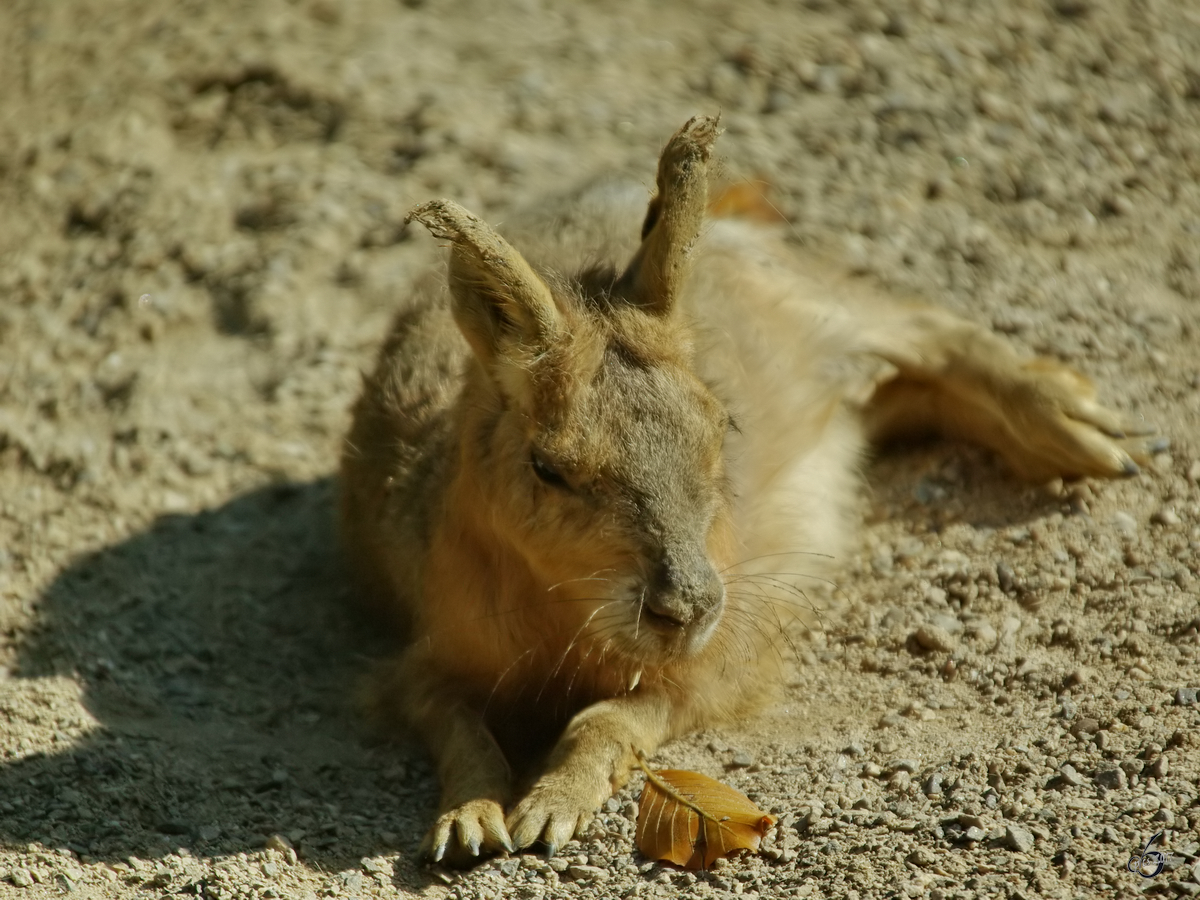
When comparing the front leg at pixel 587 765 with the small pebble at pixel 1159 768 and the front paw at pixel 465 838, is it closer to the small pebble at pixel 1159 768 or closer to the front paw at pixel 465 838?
the front paw at pixel 465 838

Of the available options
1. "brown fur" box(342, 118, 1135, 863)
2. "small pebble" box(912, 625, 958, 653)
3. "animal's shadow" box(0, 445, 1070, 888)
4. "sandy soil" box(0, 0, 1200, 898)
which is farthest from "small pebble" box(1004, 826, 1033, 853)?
"animal's shadow" box(0, 445, 1070, 888)

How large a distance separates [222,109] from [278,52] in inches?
19.0

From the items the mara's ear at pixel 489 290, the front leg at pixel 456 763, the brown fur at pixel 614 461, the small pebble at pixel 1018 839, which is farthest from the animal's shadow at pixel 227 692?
the small pebble at pixel 1018 839

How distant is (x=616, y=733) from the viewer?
4465 millimetres

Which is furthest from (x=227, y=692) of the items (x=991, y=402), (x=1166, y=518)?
(x=1166, y=518)

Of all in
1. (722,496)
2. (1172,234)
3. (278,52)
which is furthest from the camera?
(278,52)

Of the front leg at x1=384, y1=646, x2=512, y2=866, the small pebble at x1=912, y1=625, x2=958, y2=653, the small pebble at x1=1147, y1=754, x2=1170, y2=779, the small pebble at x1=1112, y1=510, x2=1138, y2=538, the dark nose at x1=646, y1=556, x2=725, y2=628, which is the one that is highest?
the dark nose at x1=646, y1=556, x2=725, y2=628

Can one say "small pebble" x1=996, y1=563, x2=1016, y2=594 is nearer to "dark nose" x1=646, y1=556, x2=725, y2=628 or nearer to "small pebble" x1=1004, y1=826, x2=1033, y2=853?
"small pebble" x1=1004, y1=826, x2=1033, y2=853

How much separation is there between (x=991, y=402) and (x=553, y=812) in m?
2.53

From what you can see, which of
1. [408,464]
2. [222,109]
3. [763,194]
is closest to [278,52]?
[222,109]

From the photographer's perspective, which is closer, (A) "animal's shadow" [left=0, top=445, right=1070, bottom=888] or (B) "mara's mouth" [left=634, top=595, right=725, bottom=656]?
(B) "mara's mouth" [left=634, top=595, right=725, bottom=656]

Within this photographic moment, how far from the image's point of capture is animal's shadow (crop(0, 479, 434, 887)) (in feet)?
14.3

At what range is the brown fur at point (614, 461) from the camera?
402 cm

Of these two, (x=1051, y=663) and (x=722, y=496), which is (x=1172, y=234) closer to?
(x=1051, y=663)
